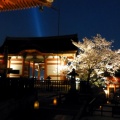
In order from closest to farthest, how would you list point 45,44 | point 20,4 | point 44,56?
point 20,4 < point 44,56 < point 45,44

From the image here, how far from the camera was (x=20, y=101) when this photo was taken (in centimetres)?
1110

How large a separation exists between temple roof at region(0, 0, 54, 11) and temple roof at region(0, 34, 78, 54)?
2039cm

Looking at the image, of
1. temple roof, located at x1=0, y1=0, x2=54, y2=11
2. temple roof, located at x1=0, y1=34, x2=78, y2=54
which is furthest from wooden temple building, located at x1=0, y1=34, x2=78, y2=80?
temple roof, located at x1=0, y1=0, x2=54, y2=11

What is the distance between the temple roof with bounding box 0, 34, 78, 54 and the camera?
3123 cm

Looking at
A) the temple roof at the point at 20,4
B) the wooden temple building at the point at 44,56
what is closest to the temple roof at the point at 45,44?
the wooden temple building at the point at 44,56

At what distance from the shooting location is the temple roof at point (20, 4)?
30.6 ft

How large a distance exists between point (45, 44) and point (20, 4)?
2594 cm

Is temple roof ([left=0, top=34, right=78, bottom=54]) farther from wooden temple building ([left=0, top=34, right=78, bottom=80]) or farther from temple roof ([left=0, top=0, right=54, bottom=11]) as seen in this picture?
temple roof ([left=0, top=0, right=54, bottom=11])

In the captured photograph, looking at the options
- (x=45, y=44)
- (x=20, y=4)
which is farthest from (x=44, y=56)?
(x=20, y=4)

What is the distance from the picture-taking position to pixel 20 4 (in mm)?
9938

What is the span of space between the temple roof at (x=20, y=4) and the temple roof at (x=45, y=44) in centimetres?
2039

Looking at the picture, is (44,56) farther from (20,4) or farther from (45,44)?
(20,4)

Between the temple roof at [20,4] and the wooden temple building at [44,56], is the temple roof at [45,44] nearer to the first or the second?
the wooden temple building at [44,56]

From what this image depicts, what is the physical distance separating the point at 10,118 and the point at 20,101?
1363mm
